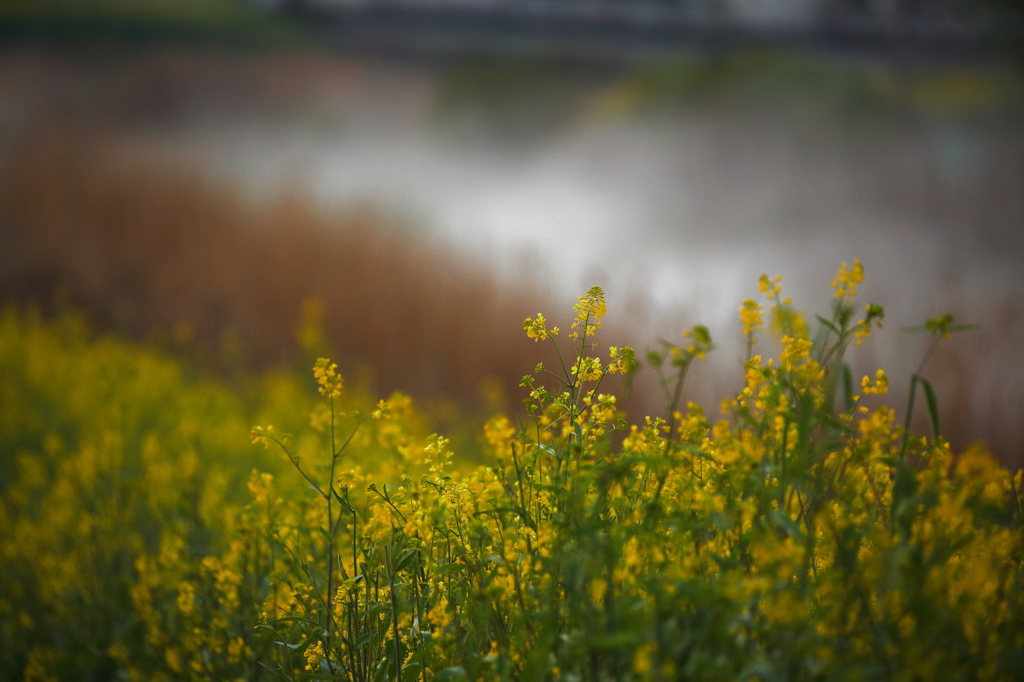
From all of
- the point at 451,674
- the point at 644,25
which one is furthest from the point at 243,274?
the point at 451,674

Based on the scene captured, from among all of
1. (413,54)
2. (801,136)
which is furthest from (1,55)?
(801,136)

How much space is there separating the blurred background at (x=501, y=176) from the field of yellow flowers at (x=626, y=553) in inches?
55.8

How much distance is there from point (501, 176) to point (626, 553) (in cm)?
471

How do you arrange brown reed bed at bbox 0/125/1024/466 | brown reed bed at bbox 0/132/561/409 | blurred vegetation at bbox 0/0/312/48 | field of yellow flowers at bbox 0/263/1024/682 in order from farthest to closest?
blurred vegetation at bbox 0/0/312/48 < brown reed bed at bbox 0/132/561/409 < brown reed bed at bbox 0/125/1024/466 < field of yellow flowers at bbox 0/263/1024/682

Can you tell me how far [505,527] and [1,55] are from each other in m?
7.30

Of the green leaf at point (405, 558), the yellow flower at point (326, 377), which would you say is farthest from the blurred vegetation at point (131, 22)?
the green leaf at point (405, 558)

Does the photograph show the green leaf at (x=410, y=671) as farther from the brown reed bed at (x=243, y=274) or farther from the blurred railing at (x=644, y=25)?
the blurred railing at (x=644, y=25)

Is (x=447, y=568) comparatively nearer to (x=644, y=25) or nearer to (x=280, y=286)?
(x=280, y=286)

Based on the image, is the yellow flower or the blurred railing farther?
the blurred railing

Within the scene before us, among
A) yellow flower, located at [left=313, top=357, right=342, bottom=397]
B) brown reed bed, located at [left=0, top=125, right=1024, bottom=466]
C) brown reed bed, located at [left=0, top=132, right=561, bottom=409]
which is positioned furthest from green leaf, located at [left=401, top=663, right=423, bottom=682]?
brown reed bed, located at [left=0, top=132, right=561, bottom=409]

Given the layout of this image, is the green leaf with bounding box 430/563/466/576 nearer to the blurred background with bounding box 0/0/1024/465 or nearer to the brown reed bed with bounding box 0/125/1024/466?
the blurred background with bounding box 0/0/1024/465

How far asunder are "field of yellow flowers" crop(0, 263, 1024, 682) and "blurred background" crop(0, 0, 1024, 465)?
1417 mm

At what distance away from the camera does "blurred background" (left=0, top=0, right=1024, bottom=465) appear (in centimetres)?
371

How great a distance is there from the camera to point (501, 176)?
5.39m
